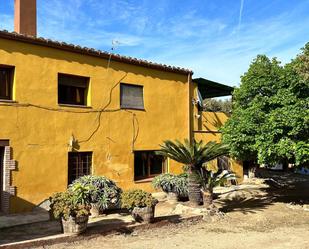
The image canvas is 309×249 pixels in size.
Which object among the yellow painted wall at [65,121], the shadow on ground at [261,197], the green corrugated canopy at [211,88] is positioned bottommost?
the shadow on ground at [261,197]

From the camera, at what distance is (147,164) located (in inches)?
763

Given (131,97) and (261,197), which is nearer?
(131,97)

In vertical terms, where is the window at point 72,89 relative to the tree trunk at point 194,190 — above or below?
above

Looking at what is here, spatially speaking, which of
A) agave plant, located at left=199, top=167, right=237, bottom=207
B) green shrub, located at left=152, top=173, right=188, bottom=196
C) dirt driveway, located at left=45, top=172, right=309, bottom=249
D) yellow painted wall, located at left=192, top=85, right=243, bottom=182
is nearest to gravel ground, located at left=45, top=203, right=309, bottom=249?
dirt driveway, located at left=45, top=172, right=309, bottom=249

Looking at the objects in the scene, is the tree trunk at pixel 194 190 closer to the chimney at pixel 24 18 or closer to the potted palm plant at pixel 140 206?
the potted palm plant at pixel 140 206

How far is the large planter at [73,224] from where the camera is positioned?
1068 cm

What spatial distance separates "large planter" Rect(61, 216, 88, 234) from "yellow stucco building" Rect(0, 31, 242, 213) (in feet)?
13.9

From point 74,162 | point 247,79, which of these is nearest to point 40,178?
point 74,162

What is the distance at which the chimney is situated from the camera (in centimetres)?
1786

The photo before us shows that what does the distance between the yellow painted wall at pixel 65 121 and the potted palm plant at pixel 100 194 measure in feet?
6.45

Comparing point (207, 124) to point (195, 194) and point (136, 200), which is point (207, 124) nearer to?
point (195, 194)

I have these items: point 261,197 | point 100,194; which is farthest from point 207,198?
point 261,197

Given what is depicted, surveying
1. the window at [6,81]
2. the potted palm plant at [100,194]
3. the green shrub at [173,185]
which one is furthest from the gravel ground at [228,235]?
the window at [6,81]

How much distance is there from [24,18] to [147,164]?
833 cm
